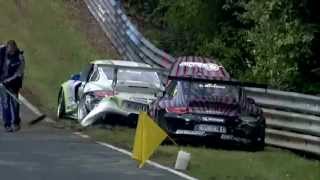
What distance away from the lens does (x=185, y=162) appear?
13.0 m

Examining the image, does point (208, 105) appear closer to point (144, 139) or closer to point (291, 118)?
point (291, 118)

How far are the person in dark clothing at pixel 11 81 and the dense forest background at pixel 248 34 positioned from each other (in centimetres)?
665

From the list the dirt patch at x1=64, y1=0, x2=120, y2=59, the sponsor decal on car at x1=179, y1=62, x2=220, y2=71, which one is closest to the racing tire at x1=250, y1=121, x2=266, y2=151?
the sponsor decal on car at x1=179, y1=62, x2=220, y2=71

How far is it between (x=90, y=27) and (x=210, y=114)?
58.2 feet

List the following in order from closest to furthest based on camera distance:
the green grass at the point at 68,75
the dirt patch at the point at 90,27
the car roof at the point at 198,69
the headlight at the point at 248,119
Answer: the green grass at the point at 68,75 → the headlight at the point at 248,119 → the car roof at the point at 198,69 → the dirt patch at the point at 90,27

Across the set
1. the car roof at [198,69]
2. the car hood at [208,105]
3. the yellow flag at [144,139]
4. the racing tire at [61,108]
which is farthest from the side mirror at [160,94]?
the car roof at [198,69]

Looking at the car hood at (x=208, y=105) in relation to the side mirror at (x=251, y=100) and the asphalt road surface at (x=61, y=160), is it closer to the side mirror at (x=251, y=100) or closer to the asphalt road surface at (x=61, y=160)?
the side mirror at (x=251, y=100)

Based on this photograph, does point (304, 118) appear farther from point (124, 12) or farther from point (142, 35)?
point (124, 12)

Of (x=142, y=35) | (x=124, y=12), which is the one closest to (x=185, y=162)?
(x=142, y=35)

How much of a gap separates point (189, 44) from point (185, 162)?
54.8ft

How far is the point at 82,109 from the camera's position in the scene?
744 inches

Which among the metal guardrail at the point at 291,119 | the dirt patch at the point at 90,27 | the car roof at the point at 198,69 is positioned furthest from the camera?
the dirt patch at the point at 90,27

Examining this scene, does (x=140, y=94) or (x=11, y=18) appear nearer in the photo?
(x=140, y=94)

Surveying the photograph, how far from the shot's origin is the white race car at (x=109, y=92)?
17.8m
